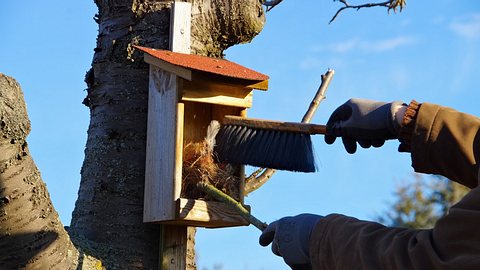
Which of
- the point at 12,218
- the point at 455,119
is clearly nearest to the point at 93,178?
the point at 12,218

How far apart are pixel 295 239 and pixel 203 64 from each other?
150 cm

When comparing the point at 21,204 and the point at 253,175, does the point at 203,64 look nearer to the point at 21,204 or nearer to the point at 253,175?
the point at 253,175

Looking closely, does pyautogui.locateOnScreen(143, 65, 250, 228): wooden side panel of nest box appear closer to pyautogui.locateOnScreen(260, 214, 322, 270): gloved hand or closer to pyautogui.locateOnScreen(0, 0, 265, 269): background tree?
pyautogui.locateOnScreen(0, 0, 265, 269): background tree

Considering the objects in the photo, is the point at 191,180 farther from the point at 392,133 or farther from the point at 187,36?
the point at 392,133

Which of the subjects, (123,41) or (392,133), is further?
(123,41)

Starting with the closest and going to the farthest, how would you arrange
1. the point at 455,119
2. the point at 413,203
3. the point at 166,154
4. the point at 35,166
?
the point at 455,119 → the point at 35,166 → the point at 166,154 → the point at 413,203

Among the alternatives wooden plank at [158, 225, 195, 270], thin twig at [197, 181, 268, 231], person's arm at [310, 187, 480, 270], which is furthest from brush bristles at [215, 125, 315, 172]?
person's arm at [310, 187, 480, 270]

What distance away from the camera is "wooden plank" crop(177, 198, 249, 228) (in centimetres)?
342

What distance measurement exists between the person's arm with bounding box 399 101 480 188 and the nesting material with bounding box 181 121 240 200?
122 centimetres

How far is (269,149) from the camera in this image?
3.44m

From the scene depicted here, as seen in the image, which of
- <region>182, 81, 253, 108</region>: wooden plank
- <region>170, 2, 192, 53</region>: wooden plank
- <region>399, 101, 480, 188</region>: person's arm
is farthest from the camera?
<region>170, 2, 192, 53</region>: wooden plank

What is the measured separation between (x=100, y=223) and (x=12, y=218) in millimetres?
922

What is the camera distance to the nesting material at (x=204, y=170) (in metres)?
3.57

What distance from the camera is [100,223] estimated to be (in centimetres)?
352
